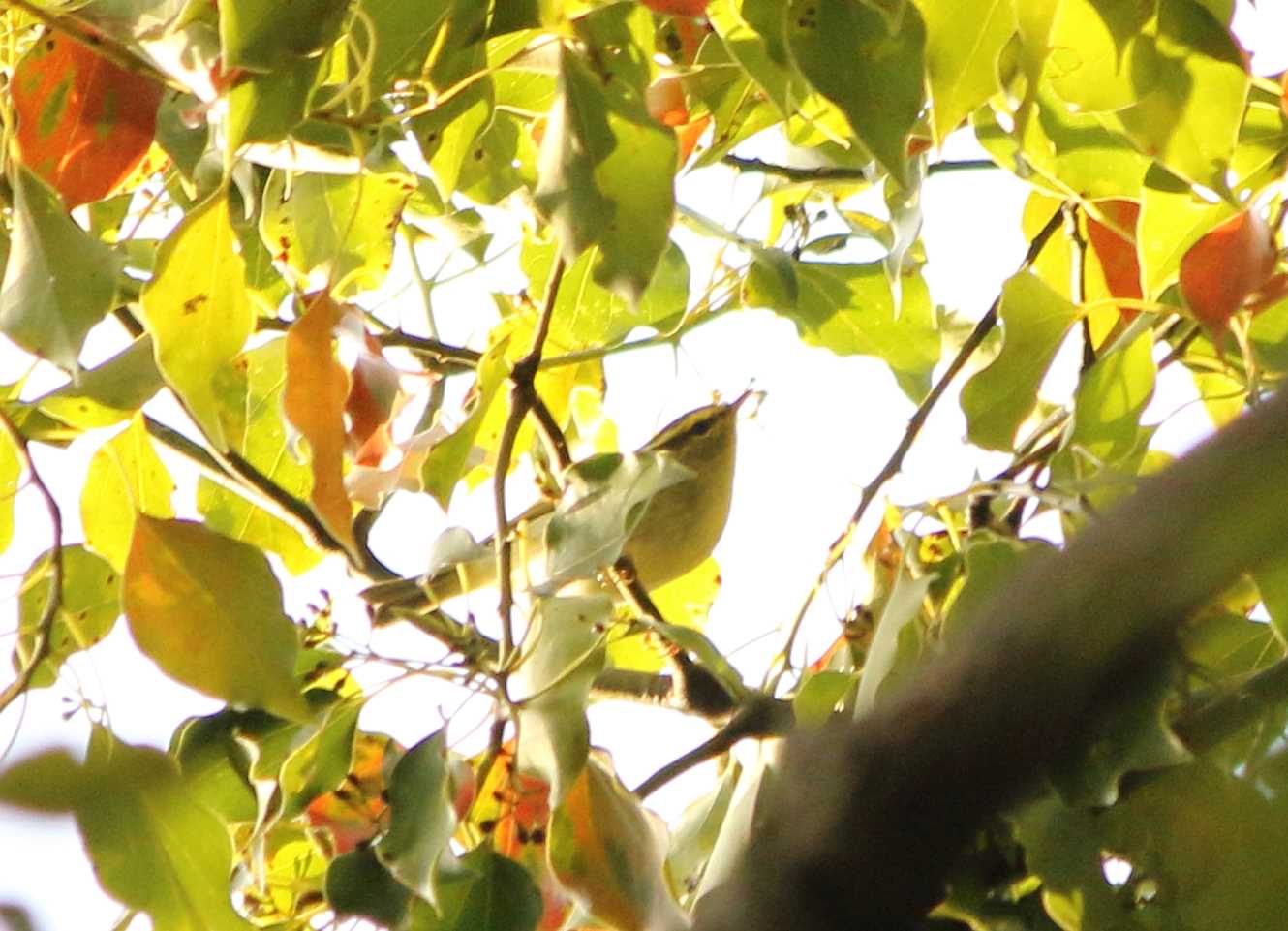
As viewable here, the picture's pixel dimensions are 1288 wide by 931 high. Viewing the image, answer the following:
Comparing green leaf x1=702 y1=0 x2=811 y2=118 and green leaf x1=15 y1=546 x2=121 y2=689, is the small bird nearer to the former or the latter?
green leaf x1=15 y1=546 x2=121 y2=689

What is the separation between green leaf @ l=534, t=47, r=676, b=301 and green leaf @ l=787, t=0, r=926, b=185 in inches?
3.0

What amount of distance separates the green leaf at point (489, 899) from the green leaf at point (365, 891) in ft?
0.06

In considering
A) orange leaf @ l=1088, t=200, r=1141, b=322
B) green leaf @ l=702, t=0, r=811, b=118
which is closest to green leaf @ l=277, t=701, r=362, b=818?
green leaf @ l=702, t=0, r=811, b=118

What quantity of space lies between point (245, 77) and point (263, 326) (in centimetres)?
29

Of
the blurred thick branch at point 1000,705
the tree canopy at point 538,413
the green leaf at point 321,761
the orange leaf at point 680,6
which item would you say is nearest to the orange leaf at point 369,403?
the tree canopy at point 538,413

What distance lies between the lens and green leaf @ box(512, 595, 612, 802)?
0.69 meters

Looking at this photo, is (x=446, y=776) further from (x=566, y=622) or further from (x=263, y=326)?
(x=263, y=326)

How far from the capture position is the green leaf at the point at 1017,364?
2.60ft

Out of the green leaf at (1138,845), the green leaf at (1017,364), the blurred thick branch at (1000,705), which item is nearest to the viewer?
the blurred thick branch at (1000,705)

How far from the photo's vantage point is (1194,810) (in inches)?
24.3

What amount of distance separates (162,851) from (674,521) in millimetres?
A: 418

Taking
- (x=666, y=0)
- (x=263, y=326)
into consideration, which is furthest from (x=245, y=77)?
(x=263, y=326)

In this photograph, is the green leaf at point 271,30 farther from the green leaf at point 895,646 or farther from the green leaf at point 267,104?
the green leaf at point 895,646

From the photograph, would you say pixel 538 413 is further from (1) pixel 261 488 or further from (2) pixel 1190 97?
(2) pixel 1190 97
